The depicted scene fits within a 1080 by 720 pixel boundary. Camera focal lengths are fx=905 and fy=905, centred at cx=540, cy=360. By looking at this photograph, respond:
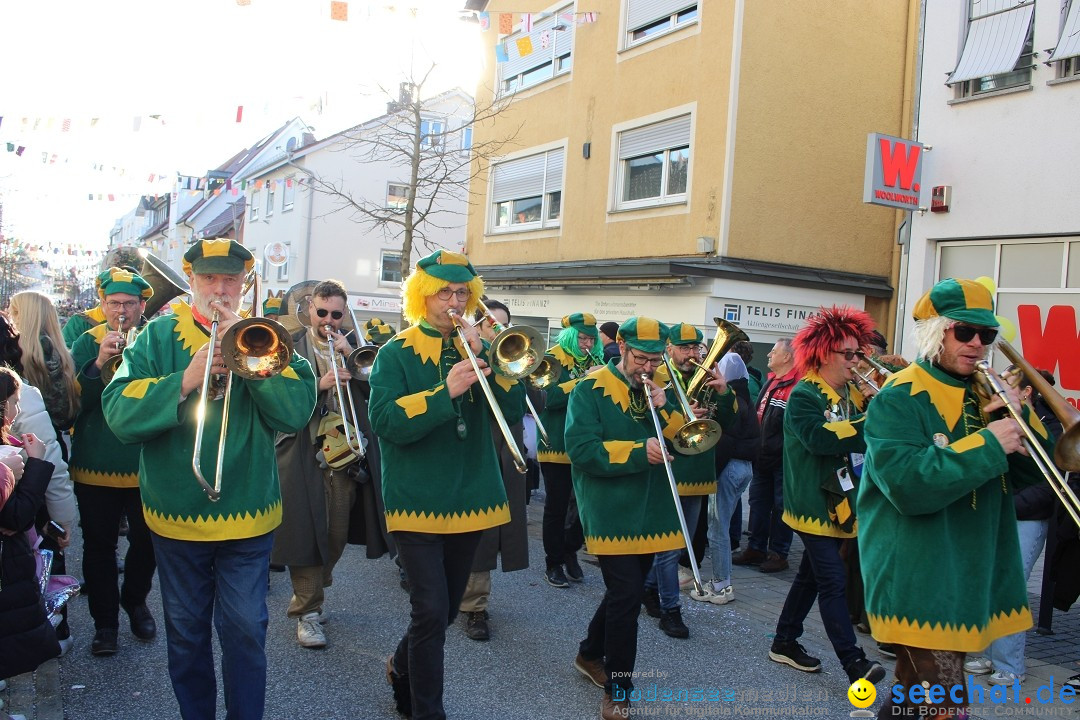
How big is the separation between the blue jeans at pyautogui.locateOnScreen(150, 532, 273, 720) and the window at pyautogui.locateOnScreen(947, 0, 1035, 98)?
36.0 ft

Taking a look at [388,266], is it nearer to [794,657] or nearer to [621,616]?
[794,657]

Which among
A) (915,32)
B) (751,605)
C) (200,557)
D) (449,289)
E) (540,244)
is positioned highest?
(915,32)

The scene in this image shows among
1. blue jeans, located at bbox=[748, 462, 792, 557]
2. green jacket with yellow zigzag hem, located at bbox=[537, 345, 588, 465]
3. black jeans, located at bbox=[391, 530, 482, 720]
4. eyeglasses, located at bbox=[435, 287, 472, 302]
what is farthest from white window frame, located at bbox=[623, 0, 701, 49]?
black jeans, located at bbox=[391, 530, 482, 720]

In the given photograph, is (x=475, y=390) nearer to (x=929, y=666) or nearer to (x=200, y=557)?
(x=200, y=557)

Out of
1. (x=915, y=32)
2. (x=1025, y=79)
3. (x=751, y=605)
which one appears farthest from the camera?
(x=915, y=32)

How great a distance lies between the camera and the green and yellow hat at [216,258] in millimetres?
3578

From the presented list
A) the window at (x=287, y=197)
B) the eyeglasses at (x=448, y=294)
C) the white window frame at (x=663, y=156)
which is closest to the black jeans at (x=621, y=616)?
the eyeglasses at (x=448, y=294)

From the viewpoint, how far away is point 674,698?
15.1 feet

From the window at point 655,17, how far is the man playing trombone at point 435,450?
12504mm

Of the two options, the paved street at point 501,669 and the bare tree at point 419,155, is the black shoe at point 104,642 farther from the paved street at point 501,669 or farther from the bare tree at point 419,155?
the bare tree at point 419,155

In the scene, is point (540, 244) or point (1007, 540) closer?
point (1007, 540)

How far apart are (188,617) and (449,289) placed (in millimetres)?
1701

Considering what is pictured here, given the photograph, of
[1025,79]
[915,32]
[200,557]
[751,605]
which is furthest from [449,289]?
[915,32]

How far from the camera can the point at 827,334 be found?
16.9 ft
